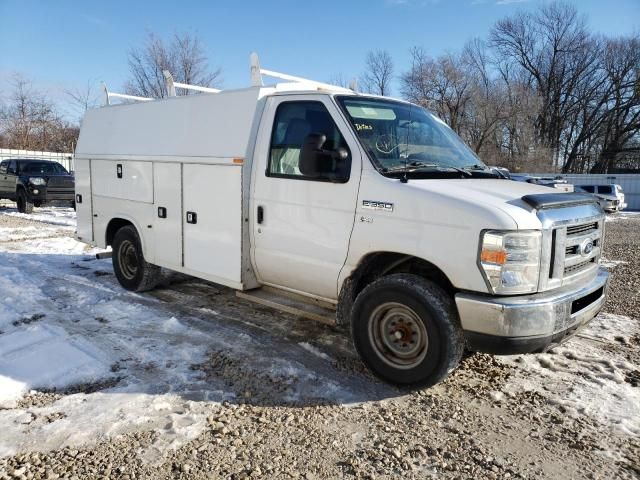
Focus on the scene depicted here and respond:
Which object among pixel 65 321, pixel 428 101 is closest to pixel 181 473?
pixel 65 321

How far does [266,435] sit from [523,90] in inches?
1889

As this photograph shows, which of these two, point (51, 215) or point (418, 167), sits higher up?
point (418, 167)

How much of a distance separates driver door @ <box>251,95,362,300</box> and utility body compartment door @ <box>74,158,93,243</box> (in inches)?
140

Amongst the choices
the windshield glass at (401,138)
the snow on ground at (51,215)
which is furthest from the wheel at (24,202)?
the windshield glass at (401,138)

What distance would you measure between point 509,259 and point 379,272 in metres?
1.27

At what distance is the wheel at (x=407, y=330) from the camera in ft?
12.2

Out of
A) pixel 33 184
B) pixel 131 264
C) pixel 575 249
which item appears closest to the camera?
pixel 575 249

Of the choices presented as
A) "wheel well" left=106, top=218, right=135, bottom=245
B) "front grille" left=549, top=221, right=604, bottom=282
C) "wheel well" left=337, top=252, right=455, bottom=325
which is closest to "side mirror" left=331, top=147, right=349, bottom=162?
"wheel well" left=337, top=252, right=455, bottom=325

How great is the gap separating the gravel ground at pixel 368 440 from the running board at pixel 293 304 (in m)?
0.56

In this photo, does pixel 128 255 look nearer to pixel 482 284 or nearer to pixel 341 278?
pixel 341 278

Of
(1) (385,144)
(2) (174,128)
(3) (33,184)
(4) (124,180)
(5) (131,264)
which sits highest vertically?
(2) (174,128)

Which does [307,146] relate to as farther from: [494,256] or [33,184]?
[33,184]

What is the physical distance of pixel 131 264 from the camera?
22.6 feet

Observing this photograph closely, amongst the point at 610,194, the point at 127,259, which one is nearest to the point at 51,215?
the point at 127,259
